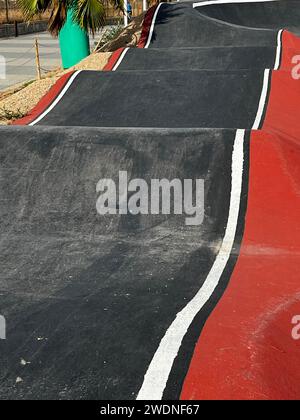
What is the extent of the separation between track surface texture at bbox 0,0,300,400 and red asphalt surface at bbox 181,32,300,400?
0.02m

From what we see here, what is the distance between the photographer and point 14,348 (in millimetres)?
6508

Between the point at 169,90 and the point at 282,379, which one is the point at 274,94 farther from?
the point at 282,379

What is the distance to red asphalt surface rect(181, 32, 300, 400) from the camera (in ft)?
18.4

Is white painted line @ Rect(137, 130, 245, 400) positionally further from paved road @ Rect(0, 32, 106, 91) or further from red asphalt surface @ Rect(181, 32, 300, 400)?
paved road @ Rect(0, 32, 106, 91)

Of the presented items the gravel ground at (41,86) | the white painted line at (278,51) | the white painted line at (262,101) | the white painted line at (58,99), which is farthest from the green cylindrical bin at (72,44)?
the white painted line at (262,101)

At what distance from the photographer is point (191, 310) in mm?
7160

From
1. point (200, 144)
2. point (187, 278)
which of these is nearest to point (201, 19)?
point (200, 144)

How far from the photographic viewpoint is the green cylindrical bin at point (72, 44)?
2274cm

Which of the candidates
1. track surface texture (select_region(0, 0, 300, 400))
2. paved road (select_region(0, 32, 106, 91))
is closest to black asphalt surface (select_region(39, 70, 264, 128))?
track surface texture (select_region(0, 0, 300, 400))

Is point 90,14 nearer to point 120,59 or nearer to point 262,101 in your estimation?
point 120,59

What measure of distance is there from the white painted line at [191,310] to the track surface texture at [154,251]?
0.07 feet

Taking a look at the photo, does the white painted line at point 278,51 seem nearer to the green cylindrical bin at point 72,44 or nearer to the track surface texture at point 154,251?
the track surface texture at point 154,251
